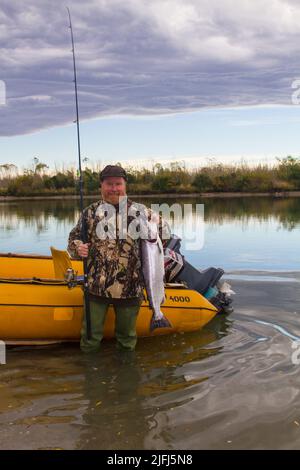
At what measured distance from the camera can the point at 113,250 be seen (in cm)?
493

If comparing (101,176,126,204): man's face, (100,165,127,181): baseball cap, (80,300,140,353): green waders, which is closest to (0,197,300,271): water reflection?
(80,300,140,353): green waders

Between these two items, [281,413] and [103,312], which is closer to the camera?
[281,413]

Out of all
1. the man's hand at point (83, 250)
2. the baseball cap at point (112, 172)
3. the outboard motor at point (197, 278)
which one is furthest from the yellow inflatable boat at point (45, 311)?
the baseball cap at point (112, 172)

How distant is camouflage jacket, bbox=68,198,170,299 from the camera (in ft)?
16.1

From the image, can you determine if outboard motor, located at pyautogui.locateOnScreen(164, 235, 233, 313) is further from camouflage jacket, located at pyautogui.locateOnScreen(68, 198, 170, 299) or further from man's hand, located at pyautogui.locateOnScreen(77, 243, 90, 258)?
man's hand, located at pyautogui.locateOnScreen(77, 243, 90, 258)

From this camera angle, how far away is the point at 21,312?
17.9 ft

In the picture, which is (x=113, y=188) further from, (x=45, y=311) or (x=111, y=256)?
(x=45, y=311)

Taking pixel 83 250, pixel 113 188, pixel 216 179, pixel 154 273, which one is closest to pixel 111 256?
pixel 83 250

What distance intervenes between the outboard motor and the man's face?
62.4 inches

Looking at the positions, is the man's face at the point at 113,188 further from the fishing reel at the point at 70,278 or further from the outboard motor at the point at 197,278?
the outboard motor at the point at 197,278

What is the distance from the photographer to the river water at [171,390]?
3.65 meters

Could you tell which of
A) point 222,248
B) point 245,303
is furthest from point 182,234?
point 245,303

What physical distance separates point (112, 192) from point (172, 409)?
6.89 feet

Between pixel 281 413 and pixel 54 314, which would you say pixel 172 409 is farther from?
pixel 54 314
